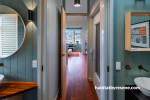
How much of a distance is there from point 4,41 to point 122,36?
1.75 meters

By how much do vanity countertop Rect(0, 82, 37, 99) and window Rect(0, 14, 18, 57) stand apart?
45cm

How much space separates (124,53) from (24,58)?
1417mm

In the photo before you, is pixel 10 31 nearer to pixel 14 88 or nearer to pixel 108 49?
pixel 14 88

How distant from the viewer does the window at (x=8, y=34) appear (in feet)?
4.93

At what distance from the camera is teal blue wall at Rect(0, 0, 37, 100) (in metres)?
1.44

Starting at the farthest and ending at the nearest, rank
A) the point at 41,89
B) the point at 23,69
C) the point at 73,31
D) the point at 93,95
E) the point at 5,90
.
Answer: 1. the point at 73,31
2. the point at 93,95
3. the point at 23,69
4. the point at 41,89
5. the point at 5,90

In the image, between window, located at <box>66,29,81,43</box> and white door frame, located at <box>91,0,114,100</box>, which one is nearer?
white door frame, located at <box>91,0,114,100</box>

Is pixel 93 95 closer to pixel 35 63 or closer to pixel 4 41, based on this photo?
pixel 35 63

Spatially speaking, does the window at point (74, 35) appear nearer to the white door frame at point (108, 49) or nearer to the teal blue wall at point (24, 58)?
the teal blue wall at point (24, 58)

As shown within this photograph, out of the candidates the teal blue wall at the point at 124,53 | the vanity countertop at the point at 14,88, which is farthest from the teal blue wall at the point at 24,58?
the teal blue wall at the point at 124,53

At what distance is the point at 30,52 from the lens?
4.79ft

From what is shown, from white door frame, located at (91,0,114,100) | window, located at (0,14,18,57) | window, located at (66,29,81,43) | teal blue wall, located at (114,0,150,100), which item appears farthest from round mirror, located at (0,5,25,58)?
window, located at (66,29,81,43)

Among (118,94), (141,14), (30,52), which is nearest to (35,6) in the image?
(30,52)

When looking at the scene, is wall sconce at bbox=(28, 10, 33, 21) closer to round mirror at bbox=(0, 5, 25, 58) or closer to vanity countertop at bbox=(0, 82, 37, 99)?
round mirror at bbox=(0, 5, 25, 58)
